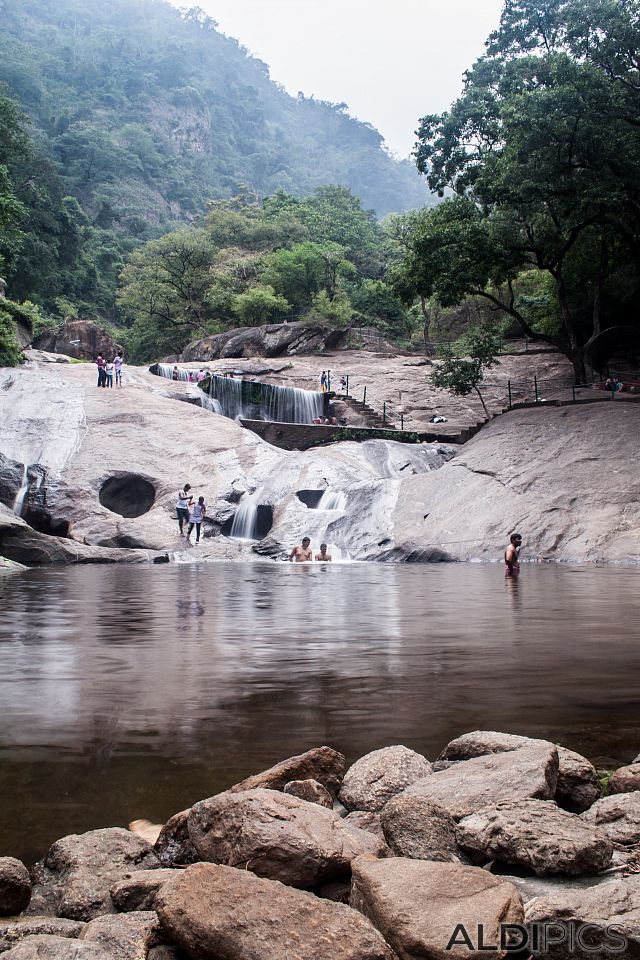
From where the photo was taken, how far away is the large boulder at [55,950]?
6.88 ft

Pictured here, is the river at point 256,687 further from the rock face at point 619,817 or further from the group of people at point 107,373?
the group of people at point 107,373

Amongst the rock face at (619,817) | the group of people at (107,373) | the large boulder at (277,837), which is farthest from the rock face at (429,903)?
the group of people at (107,373)

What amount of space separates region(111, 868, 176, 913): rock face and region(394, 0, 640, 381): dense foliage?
82.4ft

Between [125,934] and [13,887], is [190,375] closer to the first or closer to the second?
[13,887]

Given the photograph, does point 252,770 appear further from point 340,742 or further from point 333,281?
point 333,281

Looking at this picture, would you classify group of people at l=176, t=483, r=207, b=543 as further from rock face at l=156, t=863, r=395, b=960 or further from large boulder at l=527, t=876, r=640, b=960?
large boulder at l=527, t=876, r=640, b=960

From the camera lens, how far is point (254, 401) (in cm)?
3709

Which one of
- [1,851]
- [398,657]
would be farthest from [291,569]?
[1,851]

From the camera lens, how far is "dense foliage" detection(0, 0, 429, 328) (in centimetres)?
6512

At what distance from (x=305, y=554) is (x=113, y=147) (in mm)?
109338

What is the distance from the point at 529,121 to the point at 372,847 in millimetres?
25103

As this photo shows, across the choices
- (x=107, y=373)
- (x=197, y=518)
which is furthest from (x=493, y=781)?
(x=107, y=373)

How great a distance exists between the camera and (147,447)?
28609 millimetres

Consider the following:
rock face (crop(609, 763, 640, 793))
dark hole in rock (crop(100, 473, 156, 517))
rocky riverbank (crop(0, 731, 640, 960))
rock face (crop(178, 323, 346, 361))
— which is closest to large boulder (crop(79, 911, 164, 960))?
rocky riverbank (crop(0, 731, 640, 960))
